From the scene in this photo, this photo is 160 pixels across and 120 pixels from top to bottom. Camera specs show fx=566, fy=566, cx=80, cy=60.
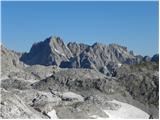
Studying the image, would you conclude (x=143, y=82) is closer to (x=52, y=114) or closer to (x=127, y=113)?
(x=127, y=113)

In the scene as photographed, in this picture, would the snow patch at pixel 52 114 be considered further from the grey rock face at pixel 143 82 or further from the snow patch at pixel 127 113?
the grey rock face at pixel 143 82

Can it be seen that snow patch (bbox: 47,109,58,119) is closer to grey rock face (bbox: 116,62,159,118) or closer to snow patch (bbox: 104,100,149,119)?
snow patch (bbox: 104,100,149,119)

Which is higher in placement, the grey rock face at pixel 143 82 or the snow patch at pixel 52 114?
the snow patch at pixel 52 114

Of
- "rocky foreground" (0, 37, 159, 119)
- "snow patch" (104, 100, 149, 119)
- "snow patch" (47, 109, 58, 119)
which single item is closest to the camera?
"rocky foreground" (0, 37, 159, 119)

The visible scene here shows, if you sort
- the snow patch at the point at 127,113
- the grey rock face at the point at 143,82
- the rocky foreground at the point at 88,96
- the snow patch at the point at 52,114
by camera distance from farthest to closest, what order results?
the grey rock face at the point at 143,82 → the snow patch at the point at 127,113 → the snow patch at the point at 52,114 → the rocky foreground at the point at 88,96

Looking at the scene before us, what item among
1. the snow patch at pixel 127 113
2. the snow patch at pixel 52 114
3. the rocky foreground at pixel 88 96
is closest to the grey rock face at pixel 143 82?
the rocky foreground at pixel 88 96

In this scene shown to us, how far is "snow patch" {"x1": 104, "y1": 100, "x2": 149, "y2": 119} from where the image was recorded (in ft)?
141

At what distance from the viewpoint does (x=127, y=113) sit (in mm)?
44938

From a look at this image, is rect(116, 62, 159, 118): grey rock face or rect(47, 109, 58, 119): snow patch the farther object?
rect(116, 62, 159, 118): grey rock face

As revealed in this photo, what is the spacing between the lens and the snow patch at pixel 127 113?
42825 millimetres

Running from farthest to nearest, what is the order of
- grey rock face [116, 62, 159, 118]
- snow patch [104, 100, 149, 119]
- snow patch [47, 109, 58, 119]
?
grey rock face [116, 62, 159, 118] → snow patch [104, 100, 149, 119] → snow patch [47, 109, 58, 119]

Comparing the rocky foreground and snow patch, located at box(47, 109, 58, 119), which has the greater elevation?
snow patch, located at box(47, 109, 58, 119)

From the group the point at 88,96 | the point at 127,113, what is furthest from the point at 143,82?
the point at 127,113

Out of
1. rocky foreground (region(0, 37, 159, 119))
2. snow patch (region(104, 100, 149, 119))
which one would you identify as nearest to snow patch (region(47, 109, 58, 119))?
rocky foreground (region(0, 37, 159, 119))
